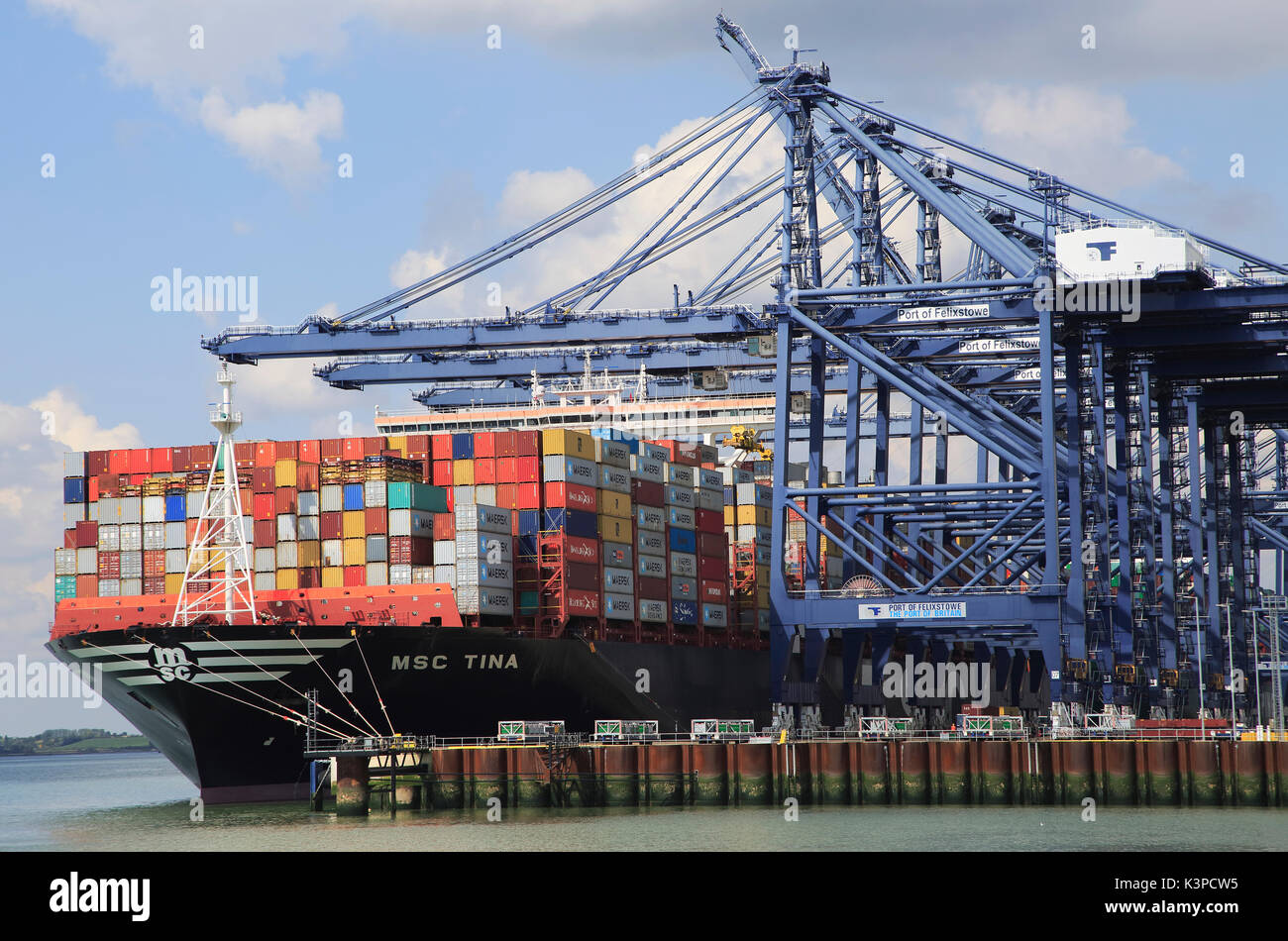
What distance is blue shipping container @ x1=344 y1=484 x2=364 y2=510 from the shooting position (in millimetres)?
47719

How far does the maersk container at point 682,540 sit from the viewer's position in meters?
55.9

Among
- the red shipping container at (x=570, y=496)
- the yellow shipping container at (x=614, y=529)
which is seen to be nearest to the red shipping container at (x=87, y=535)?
the red shipping container at (x=570, y=496)

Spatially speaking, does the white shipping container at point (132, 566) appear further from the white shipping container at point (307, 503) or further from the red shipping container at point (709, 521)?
the red shipping container at point (709, 521)

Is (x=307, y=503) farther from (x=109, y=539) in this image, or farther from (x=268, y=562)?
(x=109, y=539)

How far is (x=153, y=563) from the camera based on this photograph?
160 feet

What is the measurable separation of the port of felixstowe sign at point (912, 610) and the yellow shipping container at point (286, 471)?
16.7 meters

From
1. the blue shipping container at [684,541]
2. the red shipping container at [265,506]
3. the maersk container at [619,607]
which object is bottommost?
the maersk container at [619,607]

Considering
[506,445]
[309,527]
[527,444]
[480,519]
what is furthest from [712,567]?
[309,527]

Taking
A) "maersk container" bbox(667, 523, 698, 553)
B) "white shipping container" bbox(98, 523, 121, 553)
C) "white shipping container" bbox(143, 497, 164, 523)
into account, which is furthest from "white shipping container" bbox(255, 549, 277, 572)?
"maersk container" bbox(667, 523, 698, 553)

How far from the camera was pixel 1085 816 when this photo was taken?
38.7 meters

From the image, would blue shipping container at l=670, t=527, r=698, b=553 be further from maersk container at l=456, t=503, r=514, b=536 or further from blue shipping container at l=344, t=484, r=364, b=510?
blue shipping container at l=344, t=484, r=364, b=510

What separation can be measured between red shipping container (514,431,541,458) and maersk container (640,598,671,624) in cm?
628
